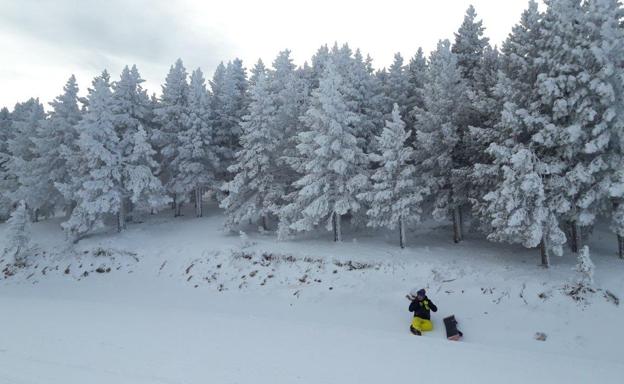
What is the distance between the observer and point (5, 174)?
40062mm

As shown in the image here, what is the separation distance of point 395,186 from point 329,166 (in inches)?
172

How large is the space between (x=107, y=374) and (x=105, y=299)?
16567 millimetres

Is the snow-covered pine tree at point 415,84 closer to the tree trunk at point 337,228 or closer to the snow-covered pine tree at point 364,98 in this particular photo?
the snow-covered pine tree at point 364,98

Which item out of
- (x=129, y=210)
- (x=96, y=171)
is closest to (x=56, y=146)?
Answer: (x=129, y=210)

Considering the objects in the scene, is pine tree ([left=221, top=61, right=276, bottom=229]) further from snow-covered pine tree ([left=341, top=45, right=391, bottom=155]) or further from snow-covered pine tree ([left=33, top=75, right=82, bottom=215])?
snow-covered pine tree ([left=33, top=75, right=82, bottom=215])

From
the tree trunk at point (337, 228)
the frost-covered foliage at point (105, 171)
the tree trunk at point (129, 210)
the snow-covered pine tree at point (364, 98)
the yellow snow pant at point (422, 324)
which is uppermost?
the snow-covered pine tree at point (364, 98)

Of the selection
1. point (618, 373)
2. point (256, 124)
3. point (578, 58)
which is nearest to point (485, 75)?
point (578, 58)

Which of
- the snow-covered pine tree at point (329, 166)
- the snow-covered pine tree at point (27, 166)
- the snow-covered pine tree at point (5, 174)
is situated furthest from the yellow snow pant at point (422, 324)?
the snow-covered pine tree at point (5, 174)

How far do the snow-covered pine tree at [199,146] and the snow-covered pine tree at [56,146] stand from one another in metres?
10.1

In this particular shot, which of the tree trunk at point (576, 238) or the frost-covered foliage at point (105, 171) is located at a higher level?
the frost-covered foliage at point (105, 171)

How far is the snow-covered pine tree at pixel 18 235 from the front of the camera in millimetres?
27609

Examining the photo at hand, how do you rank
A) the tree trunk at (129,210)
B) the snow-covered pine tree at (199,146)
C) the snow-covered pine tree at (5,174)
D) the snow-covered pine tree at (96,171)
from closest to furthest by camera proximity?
the snow-covered pine tree at (96,171) < the snow-covered pine tree at (199,146) < the tree trunk at (129,210) < the snow-covered pine tree at (5,174)

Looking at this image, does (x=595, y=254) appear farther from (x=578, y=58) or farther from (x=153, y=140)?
(x=153, y=140)

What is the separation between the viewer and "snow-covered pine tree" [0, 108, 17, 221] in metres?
38.1
